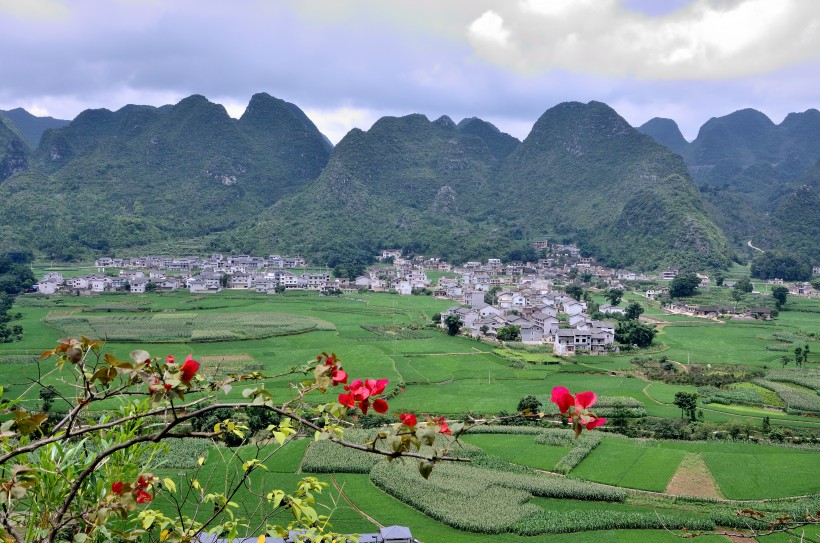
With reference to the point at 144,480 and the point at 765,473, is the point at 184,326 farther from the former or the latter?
the point at 144,480

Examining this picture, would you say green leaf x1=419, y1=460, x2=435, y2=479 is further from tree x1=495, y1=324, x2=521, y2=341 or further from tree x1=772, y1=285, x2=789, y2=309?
tree x1=772, y1=285, x2=789, y2=309

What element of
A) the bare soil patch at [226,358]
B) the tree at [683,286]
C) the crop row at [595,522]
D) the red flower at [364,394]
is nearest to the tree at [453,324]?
the bare soil patch at [226,358]

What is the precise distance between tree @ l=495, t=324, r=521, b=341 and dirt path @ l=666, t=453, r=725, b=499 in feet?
60.3

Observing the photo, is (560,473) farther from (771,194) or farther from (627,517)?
(771,194)

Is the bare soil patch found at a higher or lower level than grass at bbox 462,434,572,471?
higher

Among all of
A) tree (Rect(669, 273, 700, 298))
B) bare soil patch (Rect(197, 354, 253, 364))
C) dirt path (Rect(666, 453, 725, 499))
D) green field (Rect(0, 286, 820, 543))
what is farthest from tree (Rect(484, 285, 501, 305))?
dirt path (Rect(666, 453, 725, 499))

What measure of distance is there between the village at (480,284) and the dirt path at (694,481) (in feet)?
51.6

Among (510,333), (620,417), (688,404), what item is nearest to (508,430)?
(620,417)

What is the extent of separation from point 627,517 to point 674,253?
5452 cm

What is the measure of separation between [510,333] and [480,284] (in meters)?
21.2

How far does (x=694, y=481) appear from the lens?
627 inches

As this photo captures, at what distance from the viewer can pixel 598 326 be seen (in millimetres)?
34625

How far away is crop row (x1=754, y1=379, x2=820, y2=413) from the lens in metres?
22.2

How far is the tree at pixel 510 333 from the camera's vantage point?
3581 cm
